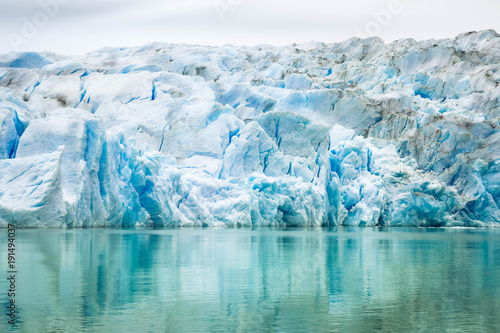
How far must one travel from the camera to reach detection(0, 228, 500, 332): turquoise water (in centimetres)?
685

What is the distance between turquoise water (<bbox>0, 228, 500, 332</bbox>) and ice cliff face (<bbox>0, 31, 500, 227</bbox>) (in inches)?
300

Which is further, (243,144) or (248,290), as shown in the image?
(243,144)

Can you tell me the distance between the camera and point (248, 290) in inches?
359

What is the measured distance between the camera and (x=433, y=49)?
46.7 m

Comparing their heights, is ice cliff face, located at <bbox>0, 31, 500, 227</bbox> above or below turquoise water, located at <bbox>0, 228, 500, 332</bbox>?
above

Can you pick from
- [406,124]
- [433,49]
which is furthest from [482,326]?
[433,49]

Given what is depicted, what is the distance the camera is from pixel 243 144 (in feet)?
94.1

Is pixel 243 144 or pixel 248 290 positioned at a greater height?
pixel 243 144

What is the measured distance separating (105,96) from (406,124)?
16.1 m

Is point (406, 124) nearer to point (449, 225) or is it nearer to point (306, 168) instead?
point (449, 225)

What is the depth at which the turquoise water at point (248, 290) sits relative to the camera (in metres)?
6.85

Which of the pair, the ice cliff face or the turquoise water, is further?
the ice cliff face

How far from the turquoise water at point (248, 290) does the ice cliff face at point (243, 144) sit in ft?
25.0

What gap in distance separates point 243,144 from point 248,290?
19.8 m
